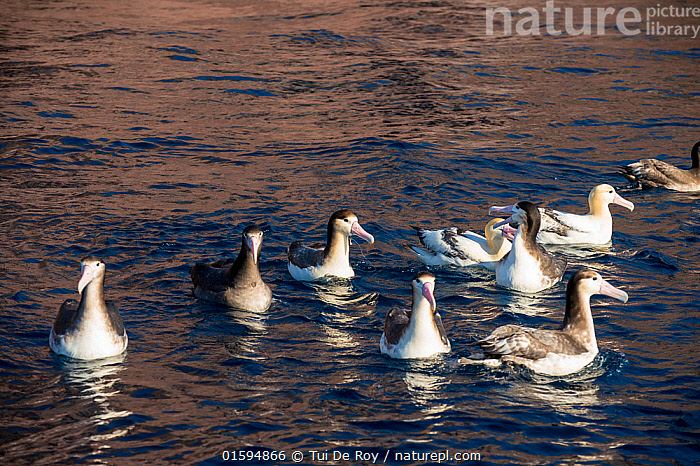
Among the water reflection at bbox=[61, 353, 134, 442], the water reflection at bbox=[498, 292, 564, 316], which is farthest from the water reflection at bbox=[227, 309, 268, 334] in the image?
the water reflection at bbox=[498, 292, 564, 316]

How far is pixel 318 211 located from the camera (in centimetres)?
1667

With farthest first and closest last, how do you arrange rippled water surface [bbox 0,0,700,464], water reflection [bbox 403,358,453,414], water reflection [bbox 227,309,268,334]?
water reflection [bbox 227,309,268,334] < water reflection [bbox 403,358,453,414] < rippled water surface [bbox 0,0,700,464]

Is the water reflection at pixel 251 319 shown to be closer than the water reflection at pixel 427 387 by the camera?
No

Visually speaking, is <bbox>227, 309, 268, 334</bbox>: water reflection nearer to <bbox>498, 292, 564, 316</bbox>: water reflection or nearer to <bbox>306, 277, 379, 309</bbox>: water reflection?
<bbox>306, 277, 379, 309</bbox>: water reflection

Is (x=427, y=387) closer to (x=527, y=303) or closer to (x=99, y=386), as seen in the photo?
(x=527, y=303)

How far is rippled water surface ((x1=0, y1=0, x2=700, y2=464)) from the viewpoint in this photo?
945cm

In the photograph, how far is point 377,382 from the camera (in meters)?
10.3

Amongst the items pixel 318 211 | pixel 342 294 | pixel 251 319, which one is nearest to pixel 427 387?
pixel 251 319

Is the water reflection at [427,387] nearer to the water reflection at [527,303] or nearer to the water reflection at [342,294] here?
the water reflection at [342,294]

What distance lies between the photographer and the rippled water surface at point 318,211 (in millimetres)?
9445

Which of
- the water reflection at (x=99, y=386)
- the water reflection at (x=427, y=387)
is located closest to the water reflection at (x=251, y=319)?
the water reflection at (x=99, y=386)

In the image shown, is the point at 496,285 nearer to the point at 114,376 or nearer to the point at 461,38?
the point at 114,376

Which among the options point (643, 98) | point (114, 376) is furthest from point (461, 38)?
point (114, 376)

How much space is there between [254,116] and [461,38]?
36.0ft
